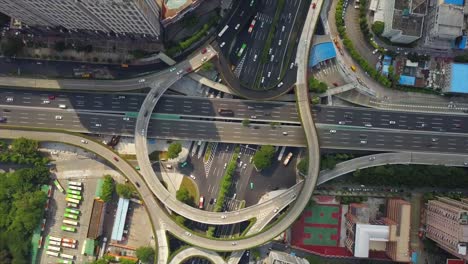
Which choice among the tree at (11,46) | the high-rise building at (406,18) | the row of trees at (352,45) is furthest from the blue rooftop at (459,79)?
the tree at (11,46)

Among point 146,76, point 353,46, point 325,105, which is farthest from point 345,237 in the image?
point 146,76

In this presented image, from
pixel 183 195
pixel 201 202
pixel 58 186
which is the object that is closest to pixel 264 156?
pixel 201 202

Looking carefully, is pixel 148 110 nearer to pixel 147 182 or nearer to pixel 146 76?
pixel 146 76

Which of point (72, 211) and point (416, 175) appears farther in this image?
point (72, 211)

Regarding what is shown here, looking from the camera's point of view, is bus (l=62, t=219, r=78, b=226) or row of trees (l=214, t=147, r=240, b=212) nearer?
row of trees (l=214, t=147, r=240, b=212)

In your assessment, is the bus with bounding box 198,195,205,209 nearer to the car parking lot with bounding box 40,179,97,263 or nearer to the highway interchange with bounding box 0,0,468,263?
the highway interchange with bounding box 0,0,468,263

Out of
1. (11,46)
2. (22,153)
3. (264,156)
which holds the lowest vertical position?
(22,153)

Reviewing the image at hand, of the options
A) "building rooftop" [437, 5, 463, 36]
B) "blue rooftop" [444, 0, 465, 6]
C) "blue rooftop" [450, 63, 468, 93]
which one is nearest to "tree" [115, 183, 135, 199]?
"blue rooftop" [450, 63, 468, 93]

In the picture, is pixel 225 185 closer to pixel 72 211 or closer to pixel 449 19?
pixel 72 211
